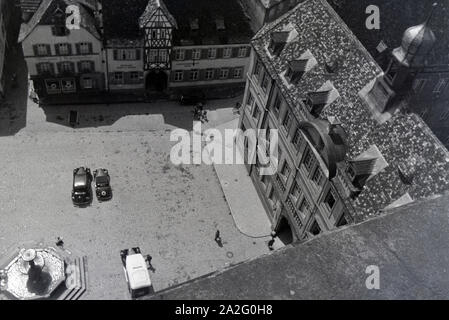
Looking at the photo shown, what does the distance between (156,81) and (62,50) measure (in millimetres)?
12802

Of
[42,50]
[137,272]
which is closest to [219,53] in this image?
[42,50]

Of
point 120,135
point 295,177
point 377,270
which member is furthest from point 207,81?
point 377,270

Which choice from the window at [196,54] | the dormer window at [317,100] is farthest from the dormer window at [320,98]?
the window at [196,54]

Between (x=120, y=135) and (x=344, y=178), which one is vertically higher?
(x=344, y=178)

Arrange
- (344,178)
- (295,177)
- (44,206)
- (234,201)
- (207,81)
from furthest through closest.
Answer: (207,81), (234,201), (44,206), (295,177), (344,178)

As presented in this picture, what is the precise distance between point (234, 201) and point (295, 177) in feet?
32.4

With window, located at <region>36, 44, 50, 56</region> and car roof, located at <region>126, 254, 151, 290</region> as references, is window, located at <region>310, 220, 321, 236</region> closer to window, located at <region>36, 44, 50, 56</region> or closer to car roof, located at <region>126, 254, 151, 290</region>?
car roof, located at <region>126, 254, 151, 290</region>

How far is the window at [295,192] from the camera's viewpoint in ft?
164

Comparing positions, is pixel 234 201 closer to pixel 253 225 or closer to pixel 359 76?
pixel 253 225

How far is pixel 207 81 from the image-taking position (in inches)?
2734

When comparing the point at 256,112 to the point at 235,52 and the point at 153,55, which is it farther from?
the point at 153,55

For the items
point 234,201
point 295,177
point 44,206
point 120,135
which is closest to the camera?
point 295,177

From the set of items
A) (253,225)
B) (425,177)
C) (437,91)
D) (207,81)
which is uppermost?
(425,177)

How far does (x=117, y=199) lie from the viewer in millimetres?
55281
